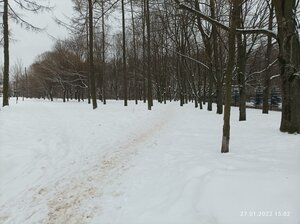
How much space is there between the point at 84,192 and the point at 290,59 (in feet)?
23.1

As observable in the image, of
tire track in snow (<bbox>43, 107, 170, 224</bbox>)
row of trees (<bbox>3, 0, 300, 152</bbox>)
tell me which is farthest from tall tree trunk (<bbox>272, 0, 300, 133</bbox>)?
tire track in snow (<bbox>43, 107, 170, 224</bbox>)

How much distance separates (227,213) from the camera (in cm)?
359

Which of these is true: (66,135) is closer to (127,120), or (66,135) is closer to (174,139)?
(174,139)

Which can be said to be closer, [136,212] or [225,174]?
[136,212]

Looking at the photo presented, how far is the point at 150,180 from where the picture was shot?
18.1ft

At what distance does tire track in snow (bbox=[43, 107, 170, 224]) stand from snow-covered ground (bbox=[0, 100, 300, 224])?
17mm

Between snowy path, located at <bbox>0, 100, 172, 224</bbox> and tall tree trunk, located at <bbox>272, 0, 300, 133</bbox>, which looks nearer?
snowy path, located at <bbox>0, 100, 172, 224</bbox>

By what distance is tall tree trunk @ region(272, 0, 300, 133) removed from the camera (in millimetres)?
8367

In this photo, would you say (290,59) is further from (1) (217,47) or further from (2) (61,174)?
(1) (217,47)

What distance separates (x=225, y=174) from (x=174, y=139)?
189 inches

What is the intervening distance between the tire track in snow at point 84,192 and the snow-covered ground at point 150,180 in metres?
0.02

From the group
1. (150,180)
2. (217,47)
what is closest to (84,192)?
(150,180)

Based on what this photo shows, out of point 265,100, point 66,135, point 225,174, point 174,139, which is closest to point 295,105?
point 174,139

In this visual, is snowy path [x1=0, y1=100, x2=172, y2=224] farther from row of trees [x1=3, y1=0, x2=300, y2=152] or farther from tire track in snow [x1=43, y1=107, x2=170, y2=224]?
row of trees [x1=3, y1=0, x2=300, y2=152]
